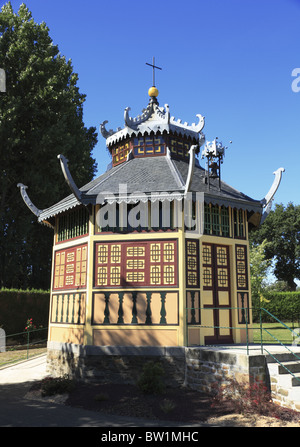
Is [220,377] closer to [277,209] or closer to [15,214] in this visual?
[15,214]

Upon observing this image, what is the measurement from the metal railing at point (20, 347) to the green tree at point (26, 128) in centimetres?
419

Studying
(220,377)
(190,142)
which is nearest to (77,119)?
(190,142)

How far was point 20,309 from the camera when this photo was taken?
21.5m

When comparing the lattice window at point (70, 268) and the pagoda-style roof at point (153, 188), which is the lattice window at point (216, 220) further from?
the lattice window at point (70, 268)

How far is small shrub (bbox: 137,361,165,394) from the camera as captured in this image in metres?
9.88

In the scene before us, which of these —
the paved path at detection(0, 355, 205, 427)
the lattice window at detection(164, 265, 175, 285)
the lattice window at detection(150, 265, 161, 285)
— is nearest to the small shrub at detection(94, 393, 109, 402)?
the paved path at detection(0, 355, 205, 427)

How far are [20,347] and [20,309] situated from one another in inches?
88.3

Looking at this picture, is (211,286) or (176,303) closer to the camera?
(176,303)

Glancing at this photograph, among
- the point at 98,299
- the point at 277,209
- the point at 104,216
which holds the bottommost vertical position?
the point at 98,299

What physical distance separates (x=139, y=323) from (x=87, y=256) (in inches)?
112

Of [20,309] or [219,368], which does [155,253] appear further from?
[20,309]

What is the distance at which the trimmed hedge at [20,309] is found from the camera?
20859 millimetres

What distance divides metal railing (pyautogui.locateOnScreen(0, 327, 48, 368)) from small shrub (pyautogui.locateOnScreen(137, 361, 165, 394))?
8.44m

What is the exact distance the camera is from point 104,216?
12.4 meters
